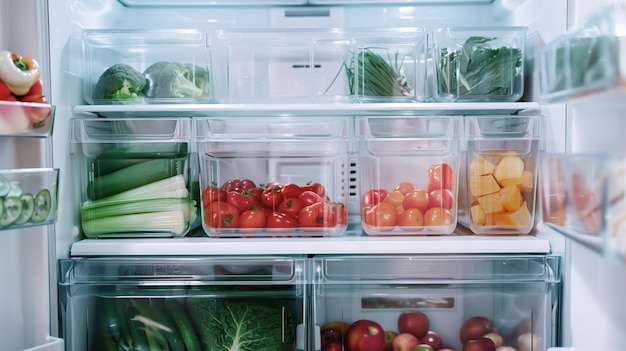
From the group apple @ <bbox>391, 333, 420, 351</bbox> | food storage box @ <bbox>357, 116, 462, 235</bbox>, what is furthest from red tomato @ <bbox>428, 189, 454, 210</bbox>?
apple @ <bbox>391, 333, 420, 351</bbox>

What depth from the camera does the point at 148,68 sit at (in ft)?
5.39

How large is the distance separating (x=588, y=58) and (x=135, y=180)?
113 centimetres

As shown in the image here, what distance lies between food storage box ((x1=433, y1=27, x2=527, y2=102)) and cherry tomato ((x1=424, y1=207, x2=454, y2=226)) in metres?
0.29

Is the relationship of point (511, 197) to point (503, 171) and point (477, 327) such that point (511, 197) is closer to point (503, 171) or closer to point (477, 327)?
point (503, 171)

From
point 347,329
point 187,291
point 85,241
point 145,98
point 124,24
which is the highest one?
point 124,24

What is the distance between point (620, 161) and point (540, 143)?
723 mm

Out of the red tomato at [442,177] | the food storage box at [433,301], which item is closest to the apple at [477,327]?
the food storage box at [433,301]

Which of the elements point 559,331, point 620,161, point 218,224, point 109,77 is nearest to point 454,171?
point 559,331

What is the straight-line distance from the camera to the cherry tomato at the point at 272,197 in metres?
1.60

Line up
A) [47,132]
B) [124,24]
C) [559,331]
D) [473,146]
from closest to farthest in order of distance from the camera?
[47,132] → [559,331] → [473,146] → [124,24]

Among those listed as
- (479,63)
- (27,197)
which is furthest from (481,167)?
(27,197)

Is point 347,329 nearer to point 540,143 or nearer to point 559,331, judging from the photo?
point 559,331

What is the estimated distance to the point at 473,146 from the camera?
159 centimetres

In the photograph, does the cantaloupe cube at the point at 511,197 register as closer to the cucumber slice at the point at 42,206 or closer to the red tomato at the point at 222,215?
the red tomato at the point at 222,215
